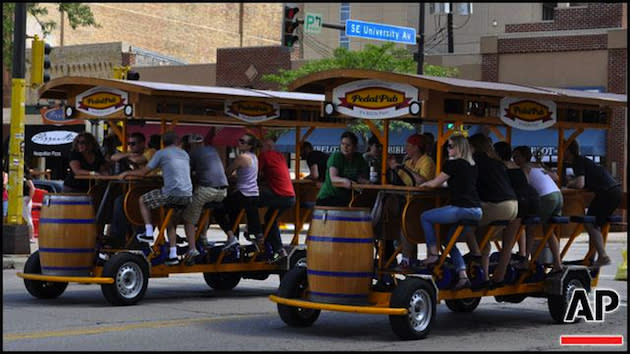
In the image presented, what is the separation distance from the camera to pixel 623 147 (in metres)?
36.2

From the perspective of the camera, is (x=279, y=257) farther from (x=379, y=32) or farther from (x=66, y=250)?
(x=379, y=32)

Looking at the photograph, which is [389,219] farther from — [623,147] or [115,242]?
[623,147]

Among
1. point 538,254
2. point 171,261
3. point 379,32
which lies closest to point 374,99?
point 538,254

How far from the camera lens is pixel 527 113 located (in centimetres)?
1339

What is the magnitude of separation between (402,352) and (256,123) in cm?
652

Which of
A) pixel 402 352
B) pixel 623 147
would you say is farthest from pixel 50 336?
pixel 623 147

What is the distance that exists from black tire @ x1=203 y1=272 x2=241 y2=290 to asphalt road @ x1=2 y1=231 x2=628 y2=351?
1.48ft

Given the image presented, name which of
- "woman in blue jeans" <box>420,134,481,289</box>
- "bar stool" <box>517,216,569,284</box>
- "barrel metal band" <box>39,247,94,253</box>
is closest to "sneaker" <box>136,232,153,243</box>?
"barrel metal band" <box>39,247,94,253</box>

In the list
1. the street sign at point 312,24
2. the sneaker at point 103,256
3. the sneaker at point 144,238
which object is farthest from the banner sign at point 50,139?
the sneaker at point 144,238

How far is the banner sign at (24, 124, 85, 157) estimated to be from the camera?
32594mm

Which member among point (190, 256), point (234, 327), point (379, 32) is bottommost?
point (234, 327)

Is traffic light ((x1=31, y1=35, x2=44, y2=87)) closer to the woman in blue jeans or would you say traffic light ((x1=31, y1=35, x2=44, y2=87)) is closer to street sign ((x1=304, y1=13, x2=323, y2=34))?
the woman in blue jeans

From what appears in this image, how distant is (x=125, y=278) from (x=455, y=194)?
4.37m

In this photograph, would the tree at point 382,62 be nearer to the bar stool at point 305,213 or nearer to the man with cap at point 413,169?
the bar stool at point 305,213
